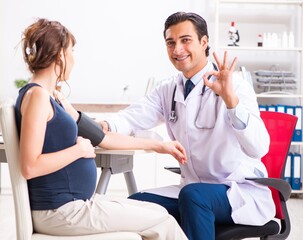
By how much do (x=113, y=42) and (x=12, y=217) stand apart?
77.3 inches

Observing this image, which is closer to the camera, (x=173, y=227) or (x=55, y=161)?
(x=55, y=161)

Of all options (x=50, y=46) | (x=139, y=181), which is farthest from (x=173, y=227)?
(x=139, y=181)

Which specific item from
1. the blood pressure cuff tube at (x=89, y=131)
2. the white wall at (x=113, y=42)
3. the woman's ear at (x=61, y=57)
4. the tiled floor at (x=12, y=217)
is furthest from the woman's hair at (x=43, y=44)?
the white wall at (x=113, y=42)

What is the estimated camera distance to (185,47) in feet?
7.21

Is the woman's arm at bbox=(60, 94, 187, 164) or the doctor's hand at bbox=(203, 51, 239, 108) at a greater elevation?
the doctor's hand at bbox=(203, 51, 239, 108)

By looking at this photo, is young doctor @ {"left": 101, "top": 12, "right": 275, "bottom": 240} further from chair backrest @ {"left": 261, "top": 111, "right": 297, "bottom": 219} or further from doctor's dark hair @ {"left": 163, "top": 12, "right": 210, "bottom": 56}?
chair backrest @ {"left": 261, "top": 111, "right": 297, "bottom": 219}

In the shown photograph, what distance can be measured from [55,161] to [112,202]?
0.69 ft

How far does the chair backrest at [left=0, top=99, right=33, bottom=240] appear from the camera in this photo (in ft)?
4.93

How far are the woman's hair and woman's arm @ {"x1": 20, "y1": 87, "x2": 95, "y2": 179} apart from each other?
0.40 feet

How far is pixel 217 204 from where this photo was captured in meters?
1.92

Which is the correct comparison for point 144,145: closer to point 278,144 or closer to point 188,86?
point 188,86

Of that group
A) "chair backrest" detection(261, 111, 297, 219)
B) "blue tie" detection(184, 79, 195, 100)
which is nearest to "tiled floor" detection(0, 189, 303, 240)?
"chair backrest" detection(261, 111, 297, 219)

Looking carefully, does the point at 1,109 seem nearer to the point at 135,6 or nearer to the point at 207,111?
the point at 207,111

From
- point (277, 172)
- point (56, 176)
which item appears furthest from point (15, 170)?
point (277, 172)
